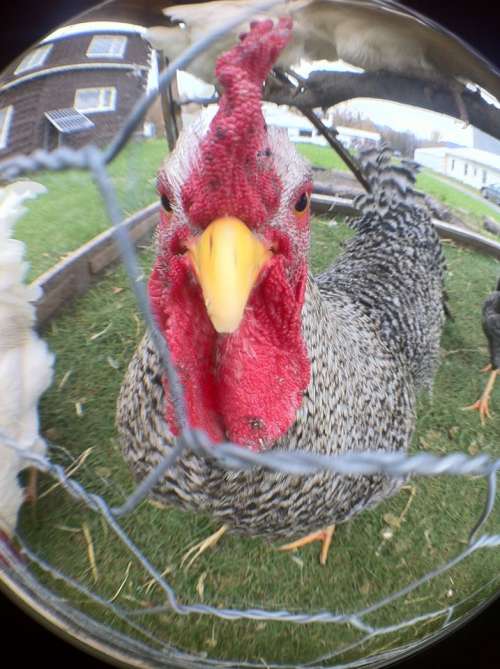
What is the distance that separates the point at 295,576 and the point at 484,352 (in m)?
0.34

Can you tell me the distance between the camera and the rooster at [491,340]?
0.68 meters

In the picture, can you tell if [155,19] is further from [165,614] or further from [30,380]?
[165,614]

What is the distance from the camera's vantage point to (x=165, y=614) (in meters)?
0.70

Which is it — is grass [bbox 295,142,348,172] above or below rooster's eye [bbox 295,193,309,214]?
above

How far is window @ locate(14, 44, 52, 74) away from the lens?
0.64m

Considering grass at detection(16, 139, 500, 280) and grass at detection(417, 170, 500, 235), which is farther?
grass at detection(417, 170, 500, 235)

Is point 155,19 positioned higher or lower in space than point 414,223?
higher

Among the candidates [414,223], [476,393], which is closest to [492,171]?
[414,223]

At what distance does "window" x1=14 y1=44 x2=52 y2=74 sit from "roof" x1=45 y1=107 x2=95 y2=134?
0.10 metres

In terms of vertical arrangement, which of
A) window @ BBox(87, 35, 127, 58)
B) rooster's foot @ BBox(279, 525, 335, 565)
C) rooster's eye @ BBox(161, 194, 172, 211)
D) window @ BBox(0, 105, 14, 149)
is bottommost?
rooster's foot @ BBox(279, 525, 335, 565)

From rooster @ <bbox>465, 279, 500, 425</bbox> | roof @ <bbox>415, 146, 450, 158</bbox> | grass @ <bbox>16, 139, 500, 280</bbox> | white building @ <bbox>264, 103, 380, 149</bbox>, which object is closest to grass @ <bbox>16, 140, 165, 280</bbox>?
grass @ <bbox>16, 139, 500, 280</bbox>

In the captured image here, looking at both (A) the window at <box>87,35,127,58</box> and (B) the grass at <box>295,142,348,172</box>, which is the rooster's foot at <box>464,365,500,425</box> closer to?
(B) the grass at <box>295,142,348,172</box>

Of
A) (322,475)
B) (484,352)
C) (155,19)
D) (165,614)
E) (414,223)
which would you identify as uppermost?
(155,19)

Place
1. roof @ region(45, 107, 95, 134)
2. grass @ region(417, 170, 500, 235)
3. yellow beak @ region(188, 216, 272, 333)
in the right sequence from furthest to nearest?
grass @ region(417, 170, 500, 235) → roof @ region(45, 107, 95, 134) → yellow beak @ region(188, 216, 272, 333)
